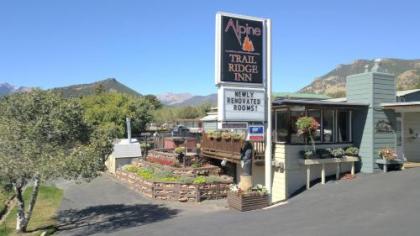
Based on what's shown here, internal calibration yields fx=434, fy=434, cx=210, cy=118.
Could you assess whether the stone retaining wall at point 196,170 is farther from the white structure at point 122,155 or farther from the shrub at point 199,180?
the white structure at point 122,155

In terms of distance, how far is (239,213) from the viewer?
13.8 m

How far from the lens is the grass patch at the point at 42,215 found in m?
15.4

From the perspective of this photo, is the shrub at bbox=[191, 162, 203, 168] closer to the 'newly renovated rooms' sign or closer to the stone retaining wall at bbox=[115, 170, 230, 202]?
the stone retaining wall at bbox=[115, 170, 230, 202]

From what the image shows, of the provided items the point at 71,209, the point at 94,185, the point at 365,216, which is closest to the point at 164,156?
the point at 94,185

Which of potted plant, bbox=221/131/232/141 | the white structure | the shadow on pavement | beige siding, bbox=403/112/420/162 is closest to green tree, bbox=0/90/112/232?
the shadow on pavement

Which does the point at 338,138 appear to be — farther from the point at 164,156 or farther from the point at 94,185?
the point at 94,185

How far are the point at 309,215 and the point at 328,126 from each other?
593cm


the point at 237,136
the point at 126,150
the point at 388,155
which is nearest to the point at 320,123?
the point at 388,155

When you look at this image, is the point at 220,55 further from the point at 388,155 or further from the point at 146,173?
the point at 146,173

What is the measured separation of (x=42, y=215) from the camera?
1758 centimetres

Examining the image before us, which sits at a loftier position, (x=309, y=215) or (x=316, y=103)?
(x=316, y=103)

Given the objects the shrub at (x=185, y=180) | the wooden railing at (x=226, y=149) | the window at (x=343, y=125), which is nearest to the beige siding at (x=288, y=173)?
the wooden railing at (x=226, y=149)

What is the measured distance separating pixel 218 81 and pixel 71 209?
8929 mm

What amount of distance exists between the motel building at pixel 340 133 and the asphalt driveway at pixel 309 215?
83 centimetres
